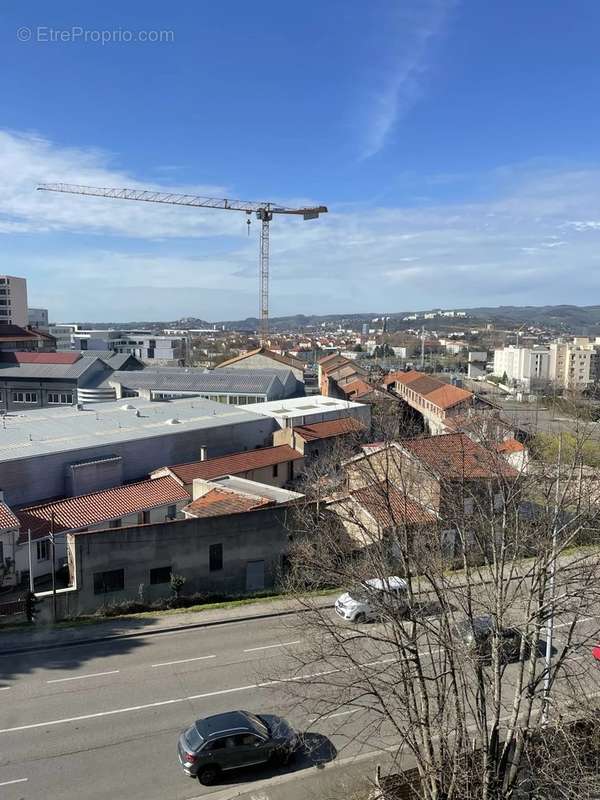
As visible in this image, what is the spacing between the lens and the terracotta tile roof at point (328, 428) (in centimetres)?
3559

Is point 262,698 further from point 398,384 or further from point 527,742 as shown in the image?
point 398,384

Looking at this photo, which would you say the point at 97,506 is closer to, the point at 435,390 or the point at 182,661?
the point at 182,661

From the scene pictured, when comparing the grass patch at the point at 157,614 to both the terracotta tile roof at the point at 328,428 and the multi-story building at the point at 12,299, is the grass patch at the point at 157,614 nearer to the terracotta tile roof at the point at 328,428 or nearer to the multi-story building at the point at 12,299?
the terracotta tile roof at the point at 328,428

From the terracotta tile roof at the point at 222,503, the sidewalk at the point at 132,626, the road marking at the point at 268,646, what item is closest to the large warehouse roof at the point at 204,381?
the terracotta tile roof at the point at 222,503

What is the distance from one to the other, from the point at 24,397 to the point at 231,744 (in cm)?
5043

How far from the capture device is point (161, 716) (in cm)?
1258

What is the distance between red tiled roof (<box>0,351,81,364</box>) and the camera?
2254 inches

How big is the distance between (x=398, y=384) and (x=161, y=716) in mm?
63815

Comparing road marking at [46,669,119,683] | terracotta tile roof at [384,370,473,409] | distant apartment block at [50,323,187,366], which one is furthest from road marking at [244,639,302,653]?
distant apartment block at [50,323,187,366]

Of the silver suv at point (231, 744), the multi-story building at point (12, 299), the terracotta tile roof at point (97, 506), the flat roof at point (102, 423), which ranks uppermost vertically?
the multi-story building at point (12, 299)

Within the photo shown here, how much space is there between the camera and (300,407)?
143ft

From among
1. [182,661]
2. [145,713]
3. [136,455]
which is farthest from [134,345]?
[145,713]

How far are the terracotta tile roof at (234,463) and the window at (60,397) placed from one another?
25631 mm

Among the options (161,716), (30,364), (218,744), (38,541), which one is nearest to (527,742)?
(218,744)
